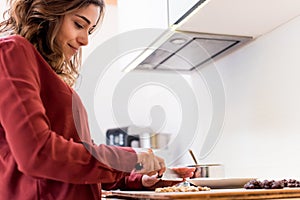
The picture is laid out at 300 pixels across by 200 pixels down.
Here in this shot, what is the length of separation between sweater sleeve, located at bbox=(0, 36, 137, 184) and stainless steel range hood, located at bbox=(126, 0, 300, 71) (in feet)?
2.17

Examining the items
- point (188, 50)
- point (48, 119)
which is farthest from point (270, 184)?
point (188, 50)

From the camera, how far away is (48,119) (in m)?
0.65

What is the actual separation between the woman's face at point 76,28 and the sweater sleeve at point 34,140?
12 centimetres

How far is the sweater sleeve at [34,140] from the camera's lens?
0.57m

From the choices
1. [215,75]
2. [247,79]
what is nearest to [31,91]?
[247,79]

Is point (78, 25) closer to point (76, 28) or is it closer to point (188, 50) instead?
point (76, 28)

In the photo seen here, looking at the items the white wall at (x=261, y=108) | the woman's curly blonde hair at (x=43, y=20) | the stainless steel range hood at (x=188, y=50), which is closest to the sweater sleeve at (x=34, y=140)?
the woman's curly blonde hair at (x=43, y=20)

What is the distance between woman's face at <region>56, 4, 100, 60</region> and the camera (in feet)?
2.45

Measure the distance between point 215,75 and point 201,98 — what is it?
0.16m

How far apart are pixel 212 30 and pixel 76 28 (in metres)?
0.71

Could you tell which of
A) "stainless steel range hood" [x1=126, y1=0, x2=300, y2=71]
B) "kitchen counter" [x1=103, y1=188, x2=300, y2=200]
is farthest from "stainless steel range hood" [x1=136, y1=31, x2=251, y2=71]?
"kitchen counter" [x1=103, y1=188, x2=300, y2=200]

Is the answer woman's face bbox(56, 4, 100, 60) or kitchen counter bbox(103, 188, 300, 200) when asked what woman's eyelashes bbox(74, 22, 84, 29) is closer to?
woman's face bbox(56, 4, 100, 60)

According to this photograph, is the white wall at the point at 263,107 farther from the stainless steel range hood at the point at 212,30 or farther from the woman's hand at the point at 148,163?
the woman's hand at the point at 148,163

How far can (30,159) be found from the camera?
57 cm
